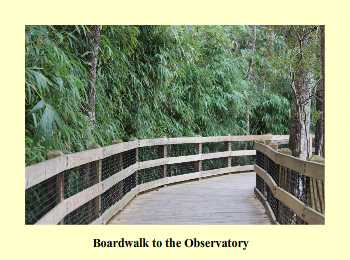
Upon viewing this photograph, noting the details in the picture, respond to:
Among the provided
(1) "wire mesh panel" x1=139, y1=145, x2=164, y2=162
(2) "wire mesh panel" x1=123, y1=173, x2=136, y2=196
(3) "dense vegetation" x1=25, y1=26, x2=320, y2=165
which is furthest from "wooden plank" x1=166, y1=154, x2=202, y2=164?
(2) "wire mesh panel" x1=123, y1=173, x2=136, y2=196

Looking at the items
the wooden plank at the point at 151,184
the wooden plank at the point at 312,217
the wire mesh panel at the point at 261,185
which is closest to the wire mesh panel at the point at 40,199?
the wooden plank at the point at 312,217

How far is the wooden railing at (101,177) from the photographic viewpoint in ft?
14.9

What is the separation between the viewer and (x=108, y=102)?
8.20 metres

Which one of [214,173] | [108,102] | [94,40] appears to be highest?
[94,40]

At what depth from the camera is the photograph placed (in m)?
5.14

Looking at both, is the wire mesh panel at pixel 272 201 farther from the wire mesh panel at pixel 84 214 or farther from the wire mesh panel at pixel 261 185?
the wire mesh panel at pixel 84 214

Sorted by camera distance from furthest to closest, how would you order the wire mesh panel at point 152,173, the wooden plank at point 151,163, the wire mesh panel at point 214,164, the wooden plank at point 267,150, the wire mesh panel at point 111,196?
the wire mesh panel at point 214,164, the wire mesh panel at point 152,173, the wooden plank at point 151,163, the wooden plank at point 267,150, the wire mesh panel at point 111,196

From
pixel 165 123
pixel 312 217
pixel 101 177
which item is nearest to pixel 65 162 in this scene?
pixel 101 177

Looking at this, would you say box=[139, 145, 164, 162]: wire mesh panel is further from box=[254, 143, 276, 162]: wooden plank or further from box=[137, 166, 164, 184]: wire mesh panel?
box=[254, 143, 276, 162]: wooden plank
